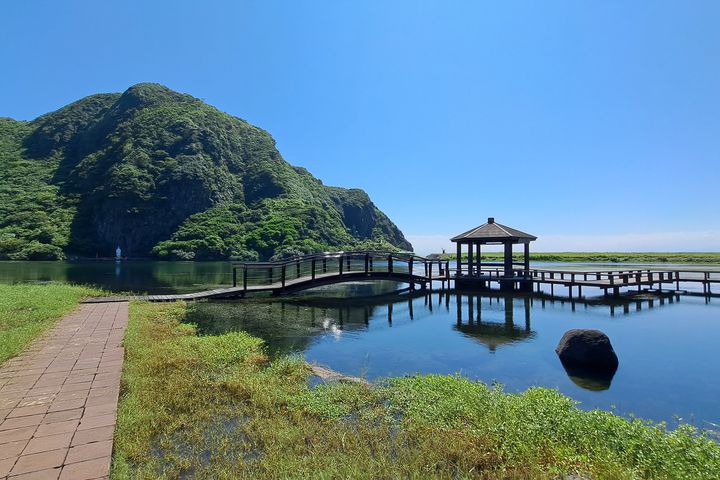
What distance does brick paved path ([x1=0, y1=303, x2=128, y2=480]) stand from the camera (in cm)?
349

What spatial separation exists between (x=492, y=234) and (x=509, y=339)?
13.7 m

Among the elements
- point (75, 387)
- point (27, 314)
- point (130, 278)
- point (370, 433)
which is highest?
point (27, 314)

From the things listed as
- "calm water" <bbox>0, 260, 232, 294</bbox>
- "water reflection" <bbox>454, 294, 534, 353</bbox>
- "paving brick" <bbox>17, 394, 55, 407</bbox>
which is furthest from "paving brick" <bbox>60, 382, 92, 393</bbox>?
"calm water" <bbox>0, 260, 232, 294</bbox>

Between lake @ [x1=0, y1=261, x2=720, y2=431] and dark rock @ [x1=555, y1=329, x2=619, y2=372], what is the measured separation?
313mm

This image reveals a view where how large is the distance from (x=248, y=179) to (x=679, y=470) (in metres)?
131

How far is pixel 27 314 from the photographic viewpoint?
10695 millimetres

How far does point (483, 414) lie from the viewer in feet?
17.3

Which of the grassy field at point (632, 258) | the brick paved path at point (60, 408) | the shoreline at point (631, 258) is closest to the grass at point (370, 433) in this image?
the brick paved path at point (60, 408)

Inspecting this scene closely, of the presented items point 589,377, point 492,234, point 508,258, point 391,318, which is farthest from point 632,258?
point 589,377

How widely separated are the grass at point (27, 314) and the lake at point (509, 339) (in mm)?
4355

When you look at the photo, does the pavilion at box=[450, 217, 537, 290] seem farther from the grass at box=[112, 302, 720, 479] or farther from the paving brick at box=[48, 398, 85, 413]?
the paving brick at box=[48, 398, 85, 413]

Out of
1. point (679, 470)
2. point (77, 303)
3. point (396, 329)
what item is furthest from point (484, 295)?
point (77, 303)

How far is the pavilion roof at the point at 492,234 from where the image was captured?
24.3 m

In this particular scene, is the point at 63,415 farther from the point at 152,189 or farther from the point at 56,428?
the point at 152,189
